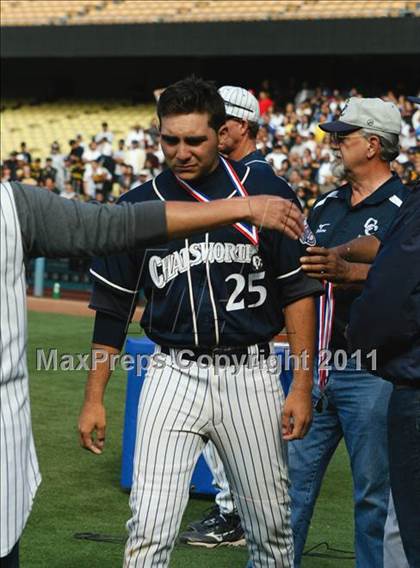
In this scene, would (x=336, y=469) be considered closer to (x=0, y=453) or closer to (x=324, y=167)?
(x=0, y=453)

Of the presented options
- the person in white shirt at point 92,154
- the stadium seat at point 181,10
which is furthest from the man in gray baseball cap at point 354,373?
the stadium seat at point 181,10

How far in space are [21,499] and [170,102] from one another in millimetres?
1662

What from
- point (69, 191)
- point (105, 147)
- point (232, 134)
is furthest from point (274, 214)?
point (105, 147)

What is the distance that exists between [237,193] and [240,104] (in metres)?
1.51

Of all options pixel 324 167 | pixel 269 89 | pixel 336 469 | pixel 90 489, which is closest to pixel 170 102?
pixel 90 489

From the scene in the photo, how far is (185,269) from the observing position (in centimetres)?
405

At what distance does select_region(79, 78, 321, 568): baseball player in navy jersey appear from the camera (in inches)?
159

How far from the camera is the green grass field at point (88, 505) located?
18.2 ft

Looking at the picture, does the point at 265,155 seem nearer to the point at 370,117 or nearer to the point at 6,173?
the point at 6,173

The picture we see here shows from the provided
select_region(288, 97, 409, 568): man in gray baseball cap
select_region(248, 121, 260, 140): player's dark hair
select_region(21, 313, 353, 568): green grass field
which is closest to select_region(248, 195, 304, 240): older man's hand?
select_region(288, 97, 409, 568): man in gray baseball cap

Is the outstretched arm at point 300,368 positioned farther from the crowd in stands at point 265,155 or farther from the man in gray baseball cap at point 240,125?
the crowd in stands at point 265,155

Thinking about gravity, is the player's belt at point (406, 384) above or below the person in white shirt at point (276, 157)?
below

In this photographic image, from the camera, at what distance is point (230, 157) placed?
5660 mm

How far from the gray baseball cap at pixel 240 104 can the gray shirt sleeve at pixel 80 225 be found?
2.60 metres
